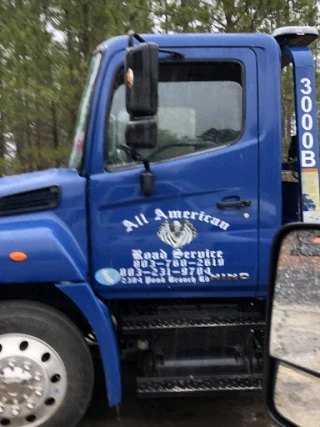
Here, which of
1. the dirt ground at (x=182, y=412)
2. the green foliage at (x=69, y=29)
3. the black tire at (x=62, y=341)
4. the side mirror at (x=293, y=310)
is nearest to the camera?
the side mirror at (x=293, y=310)

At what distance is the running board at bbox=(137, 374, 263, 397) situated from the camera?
3.21 metres

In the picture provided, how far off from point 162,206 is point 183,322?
0.77 m

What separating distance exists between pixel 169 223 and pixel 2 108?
5.73 m

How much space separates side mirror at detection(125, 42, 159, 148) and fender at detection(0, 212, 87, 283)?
798 mm

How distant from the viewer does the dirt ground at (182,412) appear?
142 inches

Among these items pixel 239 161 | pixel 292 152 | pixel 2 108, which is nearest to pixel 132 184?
pixel 239 161

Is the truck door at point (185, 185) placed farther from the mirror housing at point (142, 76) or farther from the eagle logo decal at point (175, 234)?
the mirror housing at point (142, 76)

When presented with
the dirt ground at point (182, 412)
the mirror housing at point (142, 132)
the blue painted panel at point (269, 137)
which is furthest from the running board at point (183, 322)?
the mirror housing at point (142, 132)

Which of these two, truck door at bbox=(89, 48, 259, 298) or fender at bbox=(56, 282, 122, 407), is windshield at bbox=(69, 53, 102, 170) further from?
fender at bbox=(56, 282, 122, 407)

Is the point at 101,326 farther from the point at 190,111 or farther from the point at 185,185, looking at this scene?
the point at 190,111

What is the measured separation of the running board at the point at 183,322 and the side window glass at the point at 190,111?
1.02 metres

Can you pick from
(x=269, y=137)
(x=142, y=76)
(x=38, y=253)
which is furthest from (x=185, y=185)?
(x=38, y=253)

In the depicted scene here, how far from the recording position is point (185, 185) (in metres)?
3.18

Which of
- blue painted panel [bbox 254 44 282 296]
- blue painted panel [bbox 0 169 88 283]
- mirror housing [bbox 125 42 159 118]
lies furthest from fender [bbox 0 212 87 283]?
blue painted panel [bbox 254 44 282 296]
